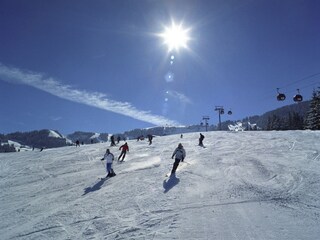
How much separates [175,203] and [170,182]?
3636 millimetres

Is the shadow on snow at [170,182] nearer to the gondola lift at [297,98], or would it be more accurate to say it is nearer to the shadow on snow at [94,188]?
the shadow on snow at [94,188]

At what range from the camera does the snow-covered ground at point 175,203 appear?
10273 millimetres

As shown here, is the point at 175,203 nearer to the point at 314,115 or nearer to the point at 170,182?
the point at 170,182

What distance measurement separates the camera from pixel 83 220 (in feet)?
38.6

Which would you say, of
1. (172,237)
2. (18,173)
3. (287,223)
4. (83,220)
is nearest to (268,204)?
(287,223)

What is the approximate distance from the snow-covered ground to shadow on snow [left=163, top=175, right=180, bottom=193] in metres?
0.05

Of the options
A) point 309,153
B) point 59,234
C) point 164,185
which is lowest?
point 59,234

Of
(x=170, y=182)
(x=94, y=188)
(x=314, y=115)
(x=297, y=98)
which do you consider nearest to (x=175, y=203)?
(x=170, y=182)

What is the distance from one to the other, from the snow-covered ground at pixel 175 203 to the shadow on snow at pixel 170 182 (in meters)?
0.05

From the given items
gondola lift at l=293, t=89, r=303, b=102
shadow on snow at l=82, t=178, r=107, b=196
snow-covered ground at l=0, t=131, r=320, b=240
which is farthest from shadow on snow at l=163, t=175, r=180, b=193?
gondola lift at l=293, t=89, r=303, b=102

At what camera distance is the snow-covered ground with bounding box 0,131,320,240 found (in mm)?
10273

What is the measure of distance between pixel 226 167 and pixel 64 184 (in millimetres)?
9997

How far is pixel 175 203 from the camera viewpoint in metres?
12.8

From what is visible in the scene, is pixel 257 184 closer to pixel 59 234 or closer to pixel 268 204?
pixel 268 204
